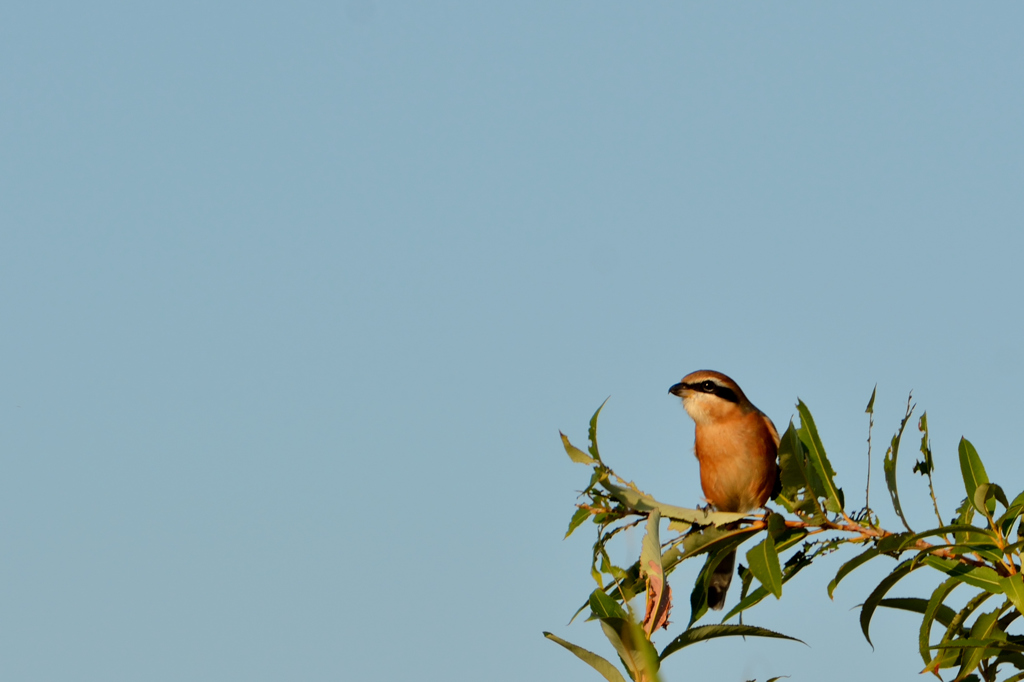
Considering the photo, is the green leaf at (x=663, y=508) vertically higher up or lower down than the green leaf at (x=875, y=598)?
higher up

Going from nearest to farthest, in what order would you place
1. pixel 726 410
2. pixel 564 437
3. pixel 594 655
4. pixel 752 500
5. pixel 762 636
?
pixel 594 655, pixel 762 636, pixel 564 437, pixel 752 500, pixel 726 410

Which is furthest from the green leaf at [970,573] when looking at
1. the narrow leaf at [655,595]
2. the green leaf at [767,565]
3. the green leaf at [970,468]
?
the narrow leaf at [655,595]

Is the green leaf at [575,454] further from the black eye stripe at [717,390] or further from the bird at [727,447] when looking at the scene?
the black eye stripe at [717,390]

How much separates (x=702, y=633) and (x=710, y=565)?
3.00 ft

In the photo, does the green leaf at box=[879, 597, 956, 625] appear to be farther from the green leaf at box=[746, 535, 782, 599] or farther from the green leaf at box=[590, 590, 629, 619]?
the green leaf at box=[590, 590, 629, 619]

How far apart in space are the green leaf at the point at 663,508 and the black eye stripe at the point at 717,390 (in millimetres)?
3470

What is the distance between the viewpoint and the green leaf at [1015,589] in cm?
319

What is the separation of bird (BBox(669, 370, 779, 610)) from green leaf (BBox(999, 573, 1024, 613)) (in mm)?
3380

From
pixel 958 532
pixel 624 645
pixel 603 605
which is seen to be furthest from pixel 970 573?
pixel 624 645

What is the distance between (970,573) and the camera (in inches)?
135

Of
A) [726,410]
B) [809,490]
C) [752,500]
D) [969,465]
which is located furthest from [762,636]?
[726,410]

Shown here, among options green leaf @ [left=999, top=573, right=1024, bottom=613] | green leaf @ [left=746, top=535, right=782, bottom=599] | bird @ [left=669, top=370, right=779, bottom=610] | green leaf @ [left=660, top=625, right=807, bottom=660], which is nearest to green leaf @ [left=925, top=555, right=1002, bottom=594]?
green leaf @ [left=999, top=573, right=1024, bottom=613]

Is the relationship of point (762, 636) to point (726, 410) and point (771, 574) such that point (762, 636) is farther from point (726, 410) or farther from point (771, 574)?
point (726, 410)

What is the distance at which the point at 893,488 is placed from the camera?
364 cm
